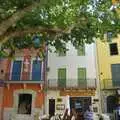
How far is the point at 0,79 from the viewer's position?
83.6ft

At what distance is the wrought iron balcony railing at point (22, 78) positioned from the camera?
84.6 feet

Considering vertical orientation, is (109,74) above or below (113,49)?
below

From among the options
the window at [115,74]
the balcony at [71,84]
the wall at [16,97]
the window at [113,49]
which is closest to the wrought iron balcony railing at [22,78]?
the wall at [16,97]

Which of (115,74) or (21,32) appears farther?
(115,74)

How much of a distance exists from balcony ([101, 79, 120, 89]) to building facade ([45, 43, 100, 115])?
33.1 inches

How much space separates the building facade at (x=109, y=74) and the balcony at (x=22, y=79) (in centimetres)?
568

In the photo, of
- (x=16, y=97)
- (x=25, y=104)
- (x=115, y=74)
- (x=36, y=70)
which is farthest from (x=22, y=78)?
(x=115, y=74)

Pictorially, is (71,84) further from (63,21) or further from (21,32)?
(21,32)

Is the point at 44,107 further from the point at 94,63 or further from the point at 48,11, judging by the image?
the point at 48,11

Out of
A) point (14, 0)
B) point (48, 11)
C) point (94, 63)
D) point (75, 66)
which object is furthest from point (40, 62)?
point (14, 0)

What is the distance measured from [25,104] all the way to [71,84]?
14.7 feet

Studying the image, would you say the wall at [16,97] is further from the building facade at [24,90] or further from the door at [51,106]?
the door at [51,106]

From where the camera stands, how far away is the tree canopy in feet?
36.5

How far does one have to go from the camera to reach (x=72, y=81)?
26.3m
